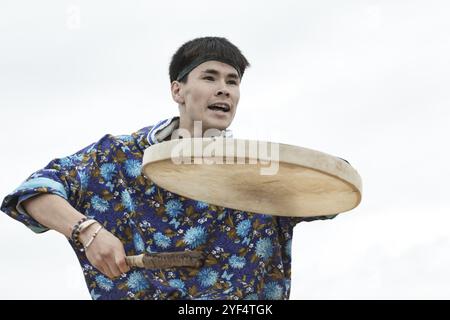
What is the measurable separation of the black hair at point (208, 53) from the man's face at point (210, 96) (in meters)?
0.05

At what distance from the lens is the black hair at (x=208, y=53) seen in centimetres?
582

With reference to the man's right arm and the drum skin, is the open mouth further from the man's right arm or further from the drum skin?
the man's right arm

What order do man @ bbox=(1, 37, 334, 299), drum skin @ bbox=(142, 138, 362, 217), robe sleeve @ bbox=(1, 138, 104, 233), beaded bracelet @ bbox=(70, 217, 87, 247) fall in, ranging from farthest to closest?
man @ bbox=(1, 37, 334, 299)
robe sleeve @ bbox=(1, 138, 104, 233)
beaded bracelet @ bbox=(70, 217, 87, 247)
drum skin @ bbox=(142, 138, 362, 217)

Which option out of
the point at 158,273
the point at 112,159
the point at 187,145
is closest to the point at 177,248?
the point at 158,273

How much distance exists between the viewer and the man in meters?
5.38

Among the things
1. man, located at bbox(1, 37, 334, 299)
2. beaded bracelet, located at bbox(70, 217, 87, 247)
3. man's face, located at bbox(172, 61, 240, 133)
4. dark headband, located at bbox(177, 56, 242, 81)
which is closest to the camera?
beaded bracelet, located at bbox(70, 217, 87, 247)

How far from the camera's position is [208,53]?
584 centimetres

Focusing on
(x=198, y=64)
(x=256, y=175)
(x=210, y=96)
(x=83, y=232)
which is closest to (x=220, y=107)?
(x=210, y=96)

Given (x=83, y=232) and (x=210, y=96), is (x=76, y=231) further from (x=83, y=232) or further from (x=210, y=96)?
(x=210, y=96)

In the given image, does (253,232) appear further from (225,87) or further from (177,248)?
(225,87)

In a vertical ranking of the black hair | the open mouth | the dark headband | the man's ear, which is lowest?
the open mouth

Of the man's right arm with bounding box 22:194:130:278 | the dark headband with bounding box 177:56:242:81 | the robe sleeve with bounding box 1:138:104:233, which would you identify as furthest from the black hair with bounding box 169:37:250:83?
the man's right arm with bounding box 22:194:130:278

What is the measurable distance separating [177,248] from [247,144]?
3.63 ft

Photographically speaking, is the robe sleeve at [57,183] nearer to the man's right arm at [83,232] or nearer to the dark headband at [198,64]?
the man's right arm at [83,232]
